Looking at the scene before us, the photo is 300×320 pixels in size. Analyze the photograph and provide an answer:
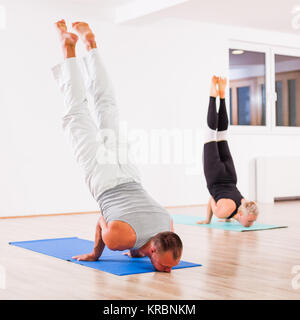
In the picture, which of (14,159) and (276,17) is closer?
(14,159)

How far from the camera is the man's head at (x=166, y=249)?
2623 millimetres

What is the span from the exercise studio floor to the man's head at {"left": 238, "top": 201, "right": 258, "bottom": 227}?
13 centimetres

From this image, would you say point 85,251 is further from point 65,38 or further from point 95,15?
point 95,15

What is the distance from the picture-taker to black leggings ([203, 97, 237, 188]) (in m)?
4.62

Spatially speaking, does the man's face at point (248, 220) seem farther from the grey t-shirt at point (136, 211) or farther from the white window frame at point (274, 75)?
the white window frame at point (274, 75)

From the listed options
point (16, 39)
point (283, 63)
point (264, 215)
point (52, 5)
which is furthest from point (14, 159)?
point (283, 63)

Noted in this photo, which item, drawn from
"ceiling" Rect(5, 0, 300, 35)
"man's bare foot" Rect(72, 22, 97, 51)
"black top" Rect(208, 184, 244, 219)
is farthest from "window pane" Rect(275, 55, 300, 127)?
"man's bare foot" Rect(72, 22, 97, 51)

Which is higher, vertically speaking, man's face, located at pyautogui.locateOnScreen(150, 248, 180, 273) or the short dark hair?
the short dark hair

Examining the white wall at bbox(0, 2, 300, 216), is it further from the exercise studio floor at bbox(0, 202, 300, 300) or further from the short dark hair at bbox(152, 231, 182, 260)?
the short dark hair at bbox(152, 231, 182, 260)

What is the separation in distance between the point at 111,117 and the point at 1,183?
2517 mm

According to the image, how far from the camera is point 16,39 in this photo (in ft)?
17.2

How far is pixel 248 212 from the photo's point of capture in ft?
14.1

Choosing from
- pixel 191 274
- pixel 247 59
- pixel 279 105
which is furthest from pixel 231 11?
pixel 191 274

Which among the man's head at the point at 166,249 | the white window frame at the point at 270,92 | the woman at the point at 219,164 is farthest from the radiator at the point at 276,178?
the man's head at the point at 166,249
